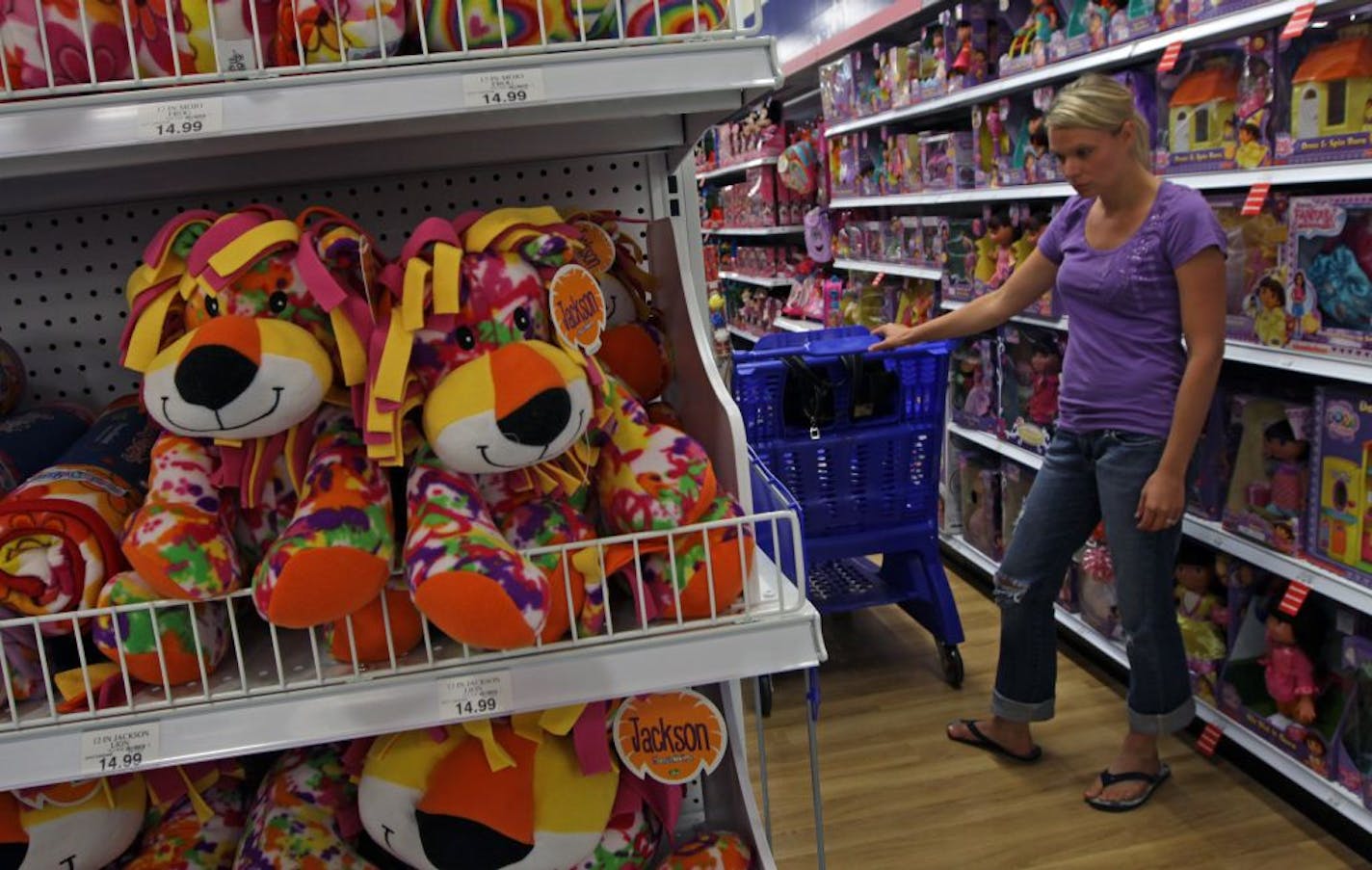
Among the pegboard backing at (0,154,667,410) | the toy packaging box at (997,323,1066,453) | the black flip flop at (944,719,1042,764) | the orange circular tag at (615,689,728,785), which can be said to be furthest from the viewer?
the toy packaging box at (997,323,1066,453)

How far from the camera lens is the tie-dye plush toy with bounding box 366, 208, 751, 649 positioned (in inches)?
37.0

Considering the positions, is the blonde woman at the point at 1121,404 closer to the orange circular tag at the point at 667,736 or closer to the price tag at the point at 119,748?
the orange circular tag at the point at 667,736

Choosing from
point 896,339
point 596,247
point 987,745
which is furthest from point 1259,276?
point 596,247

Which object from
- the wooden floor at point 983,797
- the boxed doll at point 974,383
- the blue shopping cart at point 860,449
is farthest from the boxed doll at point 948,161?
the wooden floor at point 983,797

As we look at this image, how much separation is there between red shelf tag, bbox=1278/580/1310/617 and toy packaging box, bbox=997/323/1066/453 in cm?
99

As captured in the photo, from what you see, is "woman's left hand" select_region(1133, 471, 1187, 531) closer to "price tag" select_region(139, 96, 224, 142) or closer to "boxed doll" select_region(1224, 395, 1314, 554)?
"boxed doll" select_region(1224, 395, 1314, 554)

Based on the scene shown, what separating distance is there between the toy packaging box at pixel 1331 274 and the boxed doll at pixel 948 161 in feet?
5.07

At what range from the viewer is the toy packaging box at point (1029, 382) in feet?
10.8

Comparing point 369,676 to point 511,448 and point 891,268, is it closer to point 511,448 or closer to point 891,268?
point 511,448

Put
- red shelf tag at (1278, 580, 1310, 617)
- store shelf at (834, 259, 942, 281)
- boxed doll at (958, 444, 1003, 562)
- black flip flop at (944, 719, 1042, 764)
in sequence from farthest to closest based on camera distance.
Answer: store shelf at (834, 259, 942, 281) < boxed doll at (958, 444, 1003, 562) < black flip flop at (944, 719, 1042, 764) < red shelf tag at (1278, 580, 1310, 617)

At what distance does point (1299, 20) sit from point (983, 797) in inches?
70.0

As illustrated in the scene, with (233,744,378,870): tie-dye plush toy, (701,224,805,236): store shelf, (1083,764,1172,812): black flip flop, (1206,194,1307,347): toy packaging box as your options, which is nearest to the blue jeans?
(1083,764,1172,812): black flip flop

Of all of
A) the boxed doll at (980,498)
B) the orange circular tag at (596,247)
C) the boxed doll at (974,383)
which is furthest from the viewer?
the boxed doll at (980,498)

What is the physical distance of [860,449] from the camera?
9.72ft
